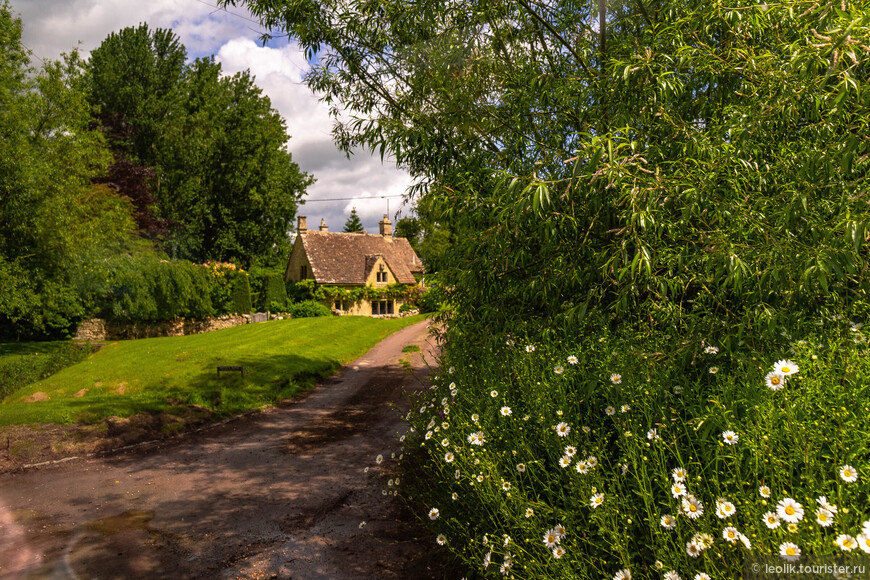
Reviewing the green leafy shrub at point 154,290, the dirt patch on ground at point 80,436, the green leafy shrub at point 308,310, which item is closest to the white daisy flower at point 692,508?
the dirt patch on ground at point 80,436

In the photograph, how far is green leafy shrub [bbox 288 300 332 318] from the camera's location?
39.2 metres

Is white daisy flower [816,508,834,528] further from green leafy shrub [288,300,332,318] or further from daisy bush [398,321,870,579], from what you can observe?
green leafy shrub [288,300,332,318]

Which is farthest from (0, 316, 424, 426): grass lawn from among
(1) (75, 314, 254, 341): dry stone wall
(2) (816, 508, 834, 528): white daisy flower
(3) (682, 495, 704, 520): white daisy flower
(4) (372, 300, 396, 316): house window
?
(4) (372, 300, 396, 316): house window

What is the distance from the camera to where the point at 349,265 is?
46.1 metres

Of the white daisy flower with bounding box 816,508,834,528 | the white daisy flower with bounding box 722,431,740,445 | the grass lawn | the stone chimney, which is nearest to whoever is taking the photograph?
the white daisy flower with bounding box 816,508,834,528

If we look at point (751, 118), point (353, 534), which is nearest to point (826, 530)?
point (751, 118)

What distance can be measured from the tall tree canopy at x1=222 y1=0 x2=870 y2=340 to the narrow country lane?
3029 mm

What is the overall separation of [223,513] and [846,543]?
22.6 feet

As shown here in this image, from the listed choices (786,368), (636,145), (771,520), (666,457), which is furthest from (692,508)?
(636,145)

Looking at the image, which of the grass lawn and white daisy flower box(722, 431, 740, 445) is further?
the grass lawn

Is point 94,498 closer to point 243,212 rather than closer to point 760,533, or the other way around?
point 760,533

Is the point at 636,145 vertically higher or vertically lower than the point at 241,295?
higher

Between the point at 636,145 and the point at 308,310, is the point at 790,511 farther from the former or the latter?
the point at 308,310

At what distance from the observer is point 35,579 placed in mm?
5348
